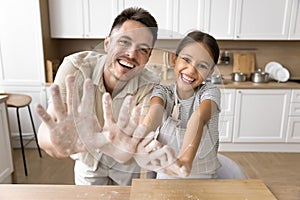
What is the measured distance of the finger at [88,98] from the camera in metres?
0.52

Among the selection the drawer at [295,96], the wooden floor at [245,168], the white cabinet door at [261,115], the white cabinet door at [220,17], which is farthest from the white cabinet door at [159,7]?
the wooden floor at [245,168]

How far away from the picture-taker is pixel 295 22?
2.29m

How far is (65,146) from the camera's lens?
56 cm

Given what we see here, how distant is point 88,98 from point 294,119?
233 centimetres

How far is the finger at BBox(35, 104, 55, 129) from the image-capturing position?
1.55 ft

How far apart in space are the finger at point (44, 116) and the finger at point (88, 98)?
0.07 meters

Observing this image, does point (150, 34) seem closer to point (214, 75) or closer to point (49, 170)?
point (214, 75)

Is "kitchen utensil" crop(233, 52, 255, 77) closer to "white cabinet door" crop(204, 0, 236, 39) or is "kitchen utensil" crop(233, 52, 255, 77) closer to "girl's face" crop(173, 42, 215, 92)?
"white cabinet door" crop(204, 0, 236, 39)

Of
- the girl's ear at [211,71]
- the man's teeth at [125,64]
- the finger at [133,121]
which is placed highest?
the man's teeth at [125,64]

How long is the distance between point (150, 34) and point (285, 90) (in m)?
2.08

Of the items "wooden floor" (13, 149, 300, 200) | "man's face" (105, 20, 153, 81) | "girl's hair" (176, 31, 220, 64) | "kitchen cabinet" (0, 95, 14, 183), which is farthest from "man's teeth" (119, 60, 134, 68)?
"wooden floor" (13, 149, 300, 200)

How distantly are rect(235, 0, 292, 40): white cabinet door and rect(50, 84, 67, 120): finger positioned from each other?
215cm

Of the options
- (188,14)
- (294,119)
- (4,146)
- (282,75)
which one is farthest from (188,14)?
(4,146)

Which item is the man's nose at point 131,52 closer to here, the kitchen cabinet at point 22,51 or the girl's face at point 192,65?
the girl's face at point 192,65
